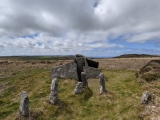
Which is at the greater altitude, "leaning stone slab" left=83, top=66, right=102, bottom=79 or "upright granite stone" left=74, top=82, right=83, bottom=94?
"leaning stone slab" left=83, top=66, right=102, bottom=79

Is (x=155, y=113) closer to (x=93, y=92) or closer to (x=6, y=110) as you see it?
(x=93, y=92)

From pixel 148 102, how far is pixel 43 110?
1113 centimetres

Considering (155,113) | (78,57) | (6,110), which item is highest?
(78,57)

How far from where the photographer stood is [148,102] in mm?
19172

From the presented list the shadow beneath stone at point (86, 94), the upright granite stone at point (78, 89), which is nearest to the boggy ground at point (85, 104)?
the shadow beneath stone at point (86, 94)

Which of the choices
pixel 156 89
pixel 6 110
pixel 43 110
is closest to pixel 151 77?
pixel 156 89

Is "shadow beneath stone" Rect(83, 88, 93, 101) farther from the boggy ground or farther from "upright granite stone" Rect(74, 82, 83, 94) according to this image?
"upright granite stone" Rect(74, 82, 83, 94)

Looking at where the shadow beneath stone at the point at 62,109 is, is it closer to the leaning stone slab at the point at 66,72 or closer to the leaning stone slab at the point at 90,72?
the leaning stone slab at the point at 66,72

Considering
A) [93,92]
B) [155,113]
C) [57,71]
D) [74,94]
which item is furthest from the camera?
[57,71]

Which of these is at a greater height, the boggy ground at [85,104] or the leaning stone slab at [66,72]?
the leaning stone slab at [66,72]

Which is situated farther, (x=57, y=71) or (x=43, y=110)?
(x=57, y=71)

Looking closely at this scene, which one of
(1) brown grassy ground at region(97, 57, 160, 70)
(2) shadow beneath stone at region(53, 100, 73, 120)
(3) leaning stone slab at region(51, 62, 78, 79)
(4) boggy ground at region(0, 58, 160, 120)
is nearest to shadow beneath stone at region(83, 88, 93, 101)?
(4) boggy ground at region(0, 58, 160, 120)

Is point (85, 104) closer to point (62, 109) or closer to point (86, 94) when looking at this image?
point (86, 94)

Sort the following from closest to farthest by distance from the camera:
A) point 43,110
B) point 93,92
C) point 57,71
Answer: point 43,110
point 93,92
point 57,71
